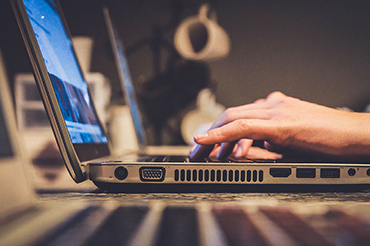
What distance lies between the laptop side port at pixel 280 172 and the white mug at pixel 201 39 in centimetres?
131

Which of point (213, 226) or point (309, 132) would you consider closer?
point (213, 226)

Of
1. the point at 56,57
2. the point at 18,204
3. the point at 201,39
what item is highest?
the point at 201,39

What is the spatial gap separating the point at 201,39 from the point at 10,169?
1.55 meters

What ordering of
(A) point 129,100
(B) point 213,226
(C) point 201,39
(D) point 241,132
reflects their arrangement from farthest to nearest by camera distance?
(C) point 201,39, (A) point 129,100, (D) point 241,132, (B) point 213,226

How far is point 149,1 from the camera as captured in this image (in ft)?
7.21

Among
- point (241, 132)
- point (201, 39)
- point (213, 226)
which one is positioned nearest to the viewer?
point (213, 226)

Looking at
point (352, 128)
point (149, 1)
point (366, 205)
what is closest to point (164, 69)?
point (149, 1)

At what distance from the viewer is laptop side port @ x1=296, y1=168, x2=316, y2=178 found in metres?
0.40

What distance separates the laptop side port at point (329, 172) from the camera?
1.32ft

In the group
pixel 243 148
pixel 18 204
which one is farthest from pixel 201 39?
pixel 18 204

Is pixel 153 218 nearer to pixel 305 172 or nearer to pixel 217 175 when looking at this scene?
pixel 217 175

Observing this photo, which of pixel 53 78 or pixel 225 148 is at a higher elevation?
pixel 53 78

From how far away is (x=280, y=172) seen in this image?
40 centimetres

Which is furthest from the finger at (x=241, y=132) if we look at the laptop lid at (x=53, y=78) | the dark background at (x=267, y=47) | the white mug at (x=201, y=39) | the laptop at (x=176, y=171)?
the dark background at (x=267, y=47)
